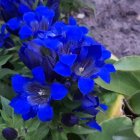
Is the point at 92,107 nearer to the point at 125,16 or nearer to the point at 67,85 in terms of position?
the point at 67,85

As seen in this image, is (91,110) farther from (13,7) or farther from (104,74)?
(13,7)

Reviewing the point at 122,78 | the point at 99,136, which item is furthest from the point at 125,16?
the point at 99,136

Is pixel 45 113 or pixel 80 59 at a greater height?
pixel 80 59

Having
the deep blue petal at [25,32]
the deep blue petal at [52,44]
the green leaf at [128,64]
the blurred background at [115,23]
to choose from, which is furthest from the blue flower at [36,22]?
the blurred background at [115,23]

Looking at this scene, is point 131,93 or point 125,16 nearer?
point 131,93

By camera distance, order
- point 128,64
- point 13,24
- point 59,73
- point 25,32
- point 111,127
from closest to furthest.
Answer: point 59,73
point 25,32
point 13,24
point 111,127
point 128,64

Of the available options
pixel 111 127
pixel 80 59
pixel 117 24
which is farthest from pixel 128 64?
pixel 117 24

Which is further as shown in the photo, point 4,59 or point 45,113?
point 4,59
